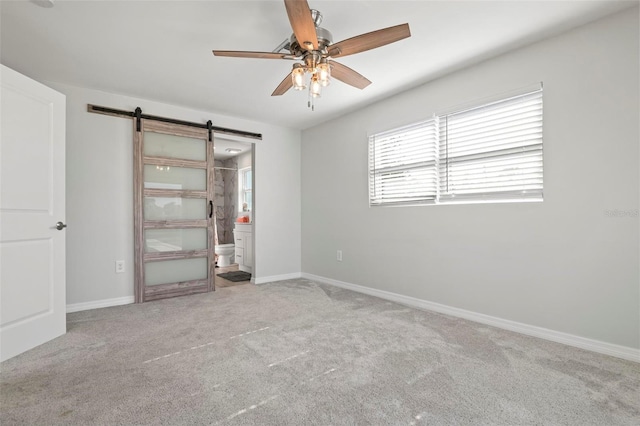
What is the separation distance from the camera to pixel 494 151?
2717 mm

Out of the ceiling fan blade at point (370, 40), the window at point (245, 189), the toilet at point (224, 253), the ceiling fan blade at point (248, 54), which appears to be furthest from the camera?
the window at point (245, 189)

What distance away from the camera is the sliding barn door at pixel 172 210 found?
11.9ft

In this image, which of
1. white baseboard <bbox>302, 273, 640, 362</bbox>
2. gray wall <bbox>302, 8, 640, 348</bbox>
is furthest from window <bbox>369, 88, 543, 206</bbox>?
white baseboard <bbox>302, 273, 640, 362</bbox>

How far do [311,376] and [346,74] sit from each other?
2109mm

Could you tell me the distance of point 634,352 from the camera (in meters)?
2.04

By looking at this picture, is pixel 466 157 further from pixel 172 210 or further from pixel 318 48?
pixel 172 210

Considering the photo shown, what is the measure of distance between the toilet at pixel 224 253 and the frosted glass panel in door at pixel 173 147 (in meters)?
2.42

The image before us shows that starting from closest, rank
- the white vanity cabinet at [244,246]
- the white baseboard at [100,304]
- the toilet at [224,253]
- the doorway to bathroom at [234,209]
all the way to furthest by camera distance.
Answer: the white baseboard at [100,304] < the white vanity cabinet at [244,246] < the doorway to bathroom at [234,209] < the toilet at [224,253]

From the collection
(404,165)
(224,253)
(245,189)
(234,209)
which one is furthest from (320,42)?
(234,209)

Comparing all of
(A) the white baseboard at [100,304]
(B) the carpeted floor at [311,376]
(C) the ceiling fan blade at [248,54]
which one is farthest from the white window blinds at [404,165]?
(A) the white baseboard at [100,304]

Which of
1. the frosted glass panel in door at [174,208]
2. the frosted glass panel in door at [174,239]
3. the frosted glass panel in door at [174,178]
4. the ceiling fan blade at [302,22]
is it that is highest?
the ceiling fan blade at [302,22]

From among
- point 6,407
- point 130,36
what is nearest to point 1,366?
point 6,407

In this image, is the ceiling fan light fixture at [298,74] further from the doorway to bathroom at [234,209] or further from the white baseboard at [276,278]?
the doorway to bathroom at [234,209]

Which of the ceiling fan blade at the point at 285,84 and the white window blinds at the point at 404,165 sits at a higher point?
the ceiling fan blade at the point at 285,84
